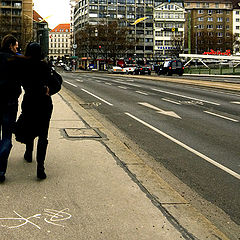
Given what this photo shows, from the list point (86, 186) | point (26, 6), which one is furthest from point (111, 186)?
point (26, 6)

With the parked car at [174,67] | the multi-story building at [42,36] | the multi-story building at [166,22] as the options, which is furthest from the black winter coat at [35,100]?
the multi-story building at [166,22]

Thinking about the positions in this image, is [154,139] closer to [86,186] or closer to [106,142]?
[106,142]

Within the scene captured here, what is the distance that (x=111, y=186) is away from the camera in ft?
16.7

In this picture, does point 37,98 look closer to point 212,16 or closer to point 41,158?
point 41,158

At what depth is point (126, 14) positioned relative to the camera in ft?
458

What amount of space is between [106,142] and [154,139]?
1607mm

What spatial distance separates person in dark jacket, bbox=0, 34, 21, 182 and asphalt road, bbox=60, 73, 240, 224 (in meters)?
2.42

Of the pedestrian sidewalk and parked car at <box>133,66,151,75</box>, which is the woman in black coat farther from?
parked car at <box>133,66,151,75</box>

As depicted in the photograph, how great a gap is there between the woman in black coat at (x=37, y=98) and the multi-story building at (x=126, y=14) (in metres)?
128

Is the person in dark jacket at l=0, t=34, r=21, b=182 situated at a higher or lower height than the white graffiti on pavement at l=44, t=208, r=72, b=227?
higher

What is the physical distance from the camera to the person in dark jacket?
17.1ft

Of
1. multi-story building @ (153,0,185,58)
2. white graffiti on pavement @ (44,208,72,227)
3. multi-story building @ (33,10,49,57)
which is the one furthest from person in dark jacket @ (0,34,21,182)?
multi-story building @ (153,0,185,58)

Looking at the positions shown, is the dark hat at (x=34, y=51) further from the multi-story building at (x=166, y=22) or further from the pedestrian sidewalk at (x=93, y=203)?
the multi-story building at (x=166, y=22)

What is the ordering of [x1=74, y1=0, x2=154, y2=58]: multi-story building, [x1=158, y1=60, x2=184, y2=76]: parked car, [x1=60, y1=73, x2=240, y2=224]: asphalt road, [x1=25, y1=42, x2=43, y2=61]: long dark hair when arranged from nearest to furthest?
[x1=25, y1=42, x2=43, y2=61]: long dark hair
[x1=60, y1=73, x2=240, y2=224]: asphalt road
[x1=158, y1=60, x2=184, y2=76]: parked car
[x1=74, y1=0, x2=154, y2=58]: multi-story building
